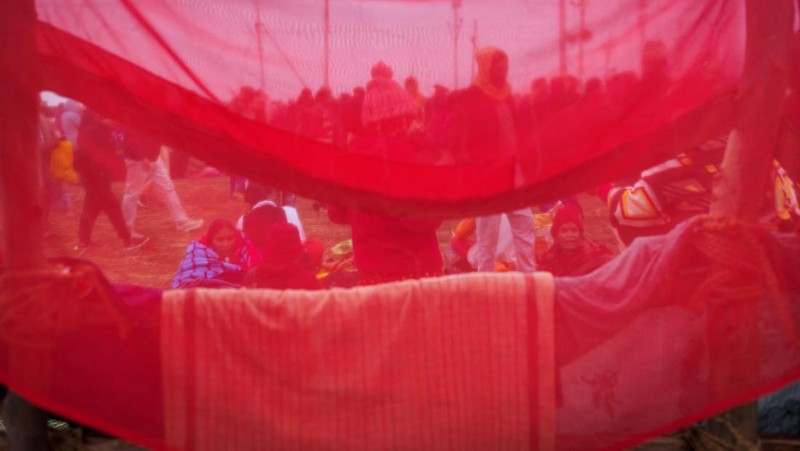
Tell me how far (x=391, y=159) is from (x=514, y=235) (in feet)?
1.48

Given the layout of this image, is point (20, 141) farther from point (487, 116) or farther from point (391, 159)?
point (487, 116)

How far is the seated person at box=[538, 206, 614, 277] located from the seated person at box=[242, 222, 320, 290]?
2.42 ft

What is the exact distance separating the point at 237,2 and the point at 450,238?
967 millimetres

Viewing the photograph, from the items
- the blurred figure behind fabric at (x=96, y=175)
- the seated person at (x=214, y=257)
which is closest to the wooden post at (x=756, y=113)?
the seated person at (x=214, y=257)

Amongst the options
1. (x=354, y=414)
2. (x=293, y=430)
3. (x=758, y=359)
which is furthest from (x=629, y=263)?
(x=293, y=430)

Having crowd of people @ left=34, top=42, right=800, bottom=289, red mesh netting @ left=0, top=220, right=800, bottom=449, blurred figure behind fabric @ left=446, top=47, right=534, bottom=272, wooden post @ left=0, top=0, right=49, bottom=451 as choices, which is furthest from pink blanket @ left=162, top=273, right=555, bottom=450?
wooden post @ left=0, top=0, right=49, bottom=451

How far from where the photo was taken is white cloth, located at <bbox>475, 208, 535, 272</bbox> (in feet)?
7.62

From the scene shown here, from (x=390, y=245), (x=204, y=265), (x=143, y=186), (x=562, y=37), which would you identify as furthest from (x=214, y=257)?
(x=562, y=37)

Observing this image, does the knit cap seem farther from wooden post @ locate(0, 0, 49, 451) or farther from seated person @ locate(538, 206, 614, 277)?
wooden post @ locate(0, 0, 49, 451)

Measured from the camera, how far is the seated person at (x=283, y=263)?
2.31 m

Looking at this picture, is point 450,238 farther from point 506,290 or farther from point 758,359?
point 758,359

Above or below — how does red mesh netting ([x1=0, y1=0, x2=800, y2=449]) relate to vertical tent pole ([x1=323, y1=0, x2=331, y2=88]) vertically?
below

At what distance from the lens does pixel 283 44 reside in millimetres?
2246

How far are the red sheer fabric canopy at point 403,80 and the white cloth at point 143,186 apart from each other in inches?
4.3
